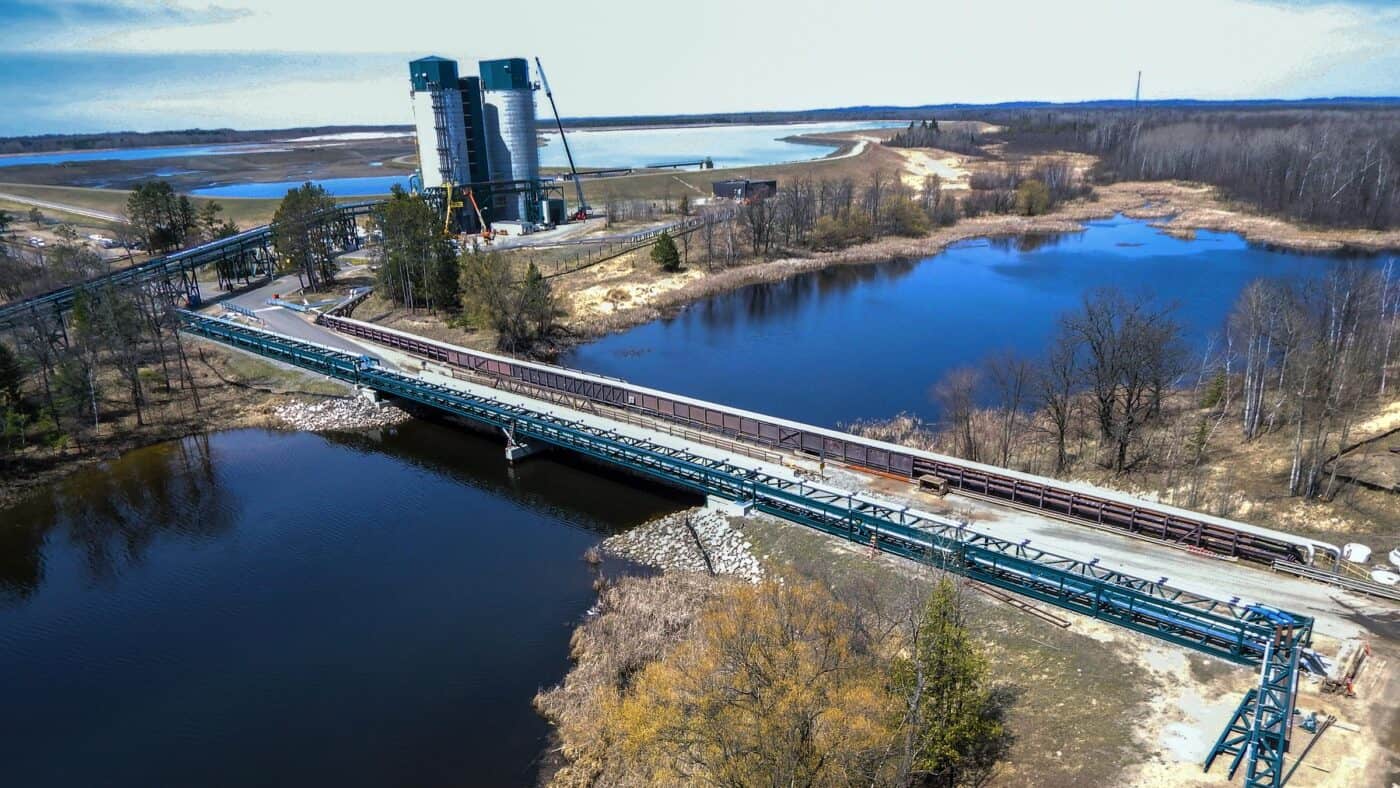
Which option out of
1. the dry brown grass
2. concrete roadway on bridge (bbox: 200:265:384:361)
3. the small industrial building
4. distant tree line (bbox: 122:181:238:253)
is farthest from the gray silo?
the dry brown grass

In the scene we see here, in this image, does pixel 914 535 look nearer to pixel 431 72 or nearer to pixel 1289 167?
pixel 431 72

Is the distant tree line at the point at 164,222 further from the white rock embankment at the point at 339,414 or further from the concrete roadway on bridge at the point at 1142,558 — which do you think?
the concrete roadway on bridge at the point at 1142,558

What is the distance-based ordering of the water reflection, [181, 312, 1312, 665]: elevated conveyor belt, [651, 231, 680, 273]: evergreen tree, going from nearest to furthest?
[181, 312, 1312, 665]: elevated conveyor belt < the water reflection < [651, 231, 680, 273]: evergreen tree

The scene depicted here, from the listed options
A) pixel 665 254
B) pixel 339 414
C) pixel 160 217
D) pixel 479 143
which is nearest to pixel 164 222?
pixel 160 217

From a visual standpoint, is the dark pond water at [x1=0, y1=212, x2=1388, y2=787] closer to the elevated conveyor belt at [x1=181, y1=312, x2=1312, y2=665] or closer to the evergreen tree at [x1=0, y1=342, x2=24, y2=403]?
the elevated conveyor belt at [x1=181, y1=312, x2=1312, y2=665]

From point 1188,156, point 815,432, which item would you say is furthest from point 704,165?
point 815,432

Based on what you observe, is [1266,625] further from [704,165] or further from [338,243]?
[704,165]
